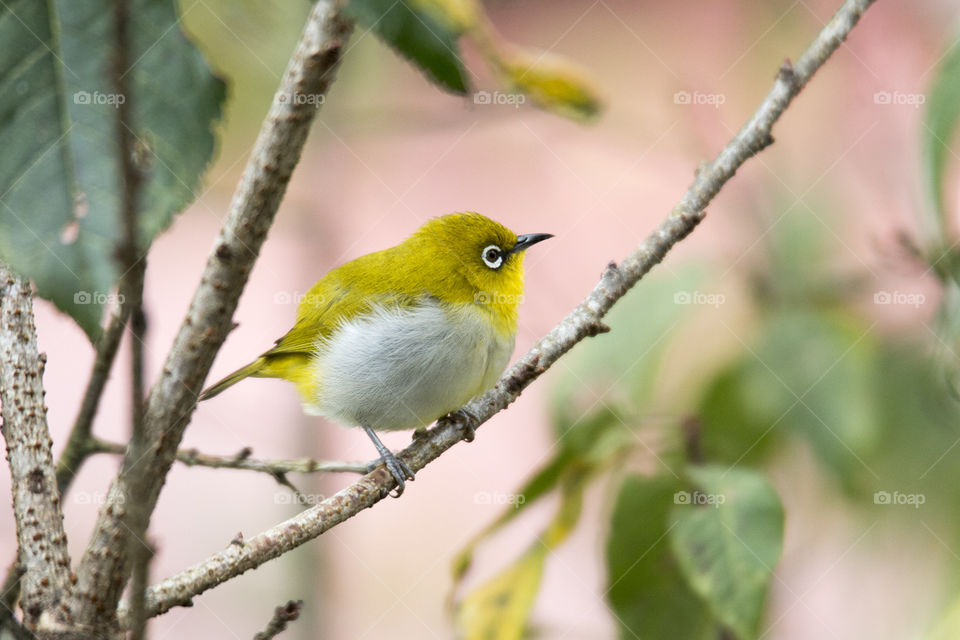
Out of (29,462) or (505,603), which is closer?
(29,462)

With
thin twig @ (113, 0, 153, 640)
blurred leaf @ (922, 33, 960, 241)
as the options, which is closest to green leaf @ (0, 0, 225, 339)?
thin twig @ (113, 0, 153, 640)

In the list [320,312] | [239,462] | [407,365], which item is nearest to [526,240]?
[407,365]

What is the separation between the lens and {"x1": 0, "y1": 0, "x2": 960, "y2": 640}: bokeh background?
2.99 m

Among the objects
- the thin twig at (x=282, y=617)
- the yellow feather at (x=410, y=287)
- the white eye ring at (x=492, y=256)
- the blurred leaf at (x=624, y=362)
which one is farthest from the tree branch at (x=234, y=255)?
the white eye ring at (x=492, y=256)

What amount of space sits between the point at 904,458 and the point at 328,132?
273 cm

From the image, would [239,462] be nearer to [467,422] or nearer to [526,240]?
[467,422]

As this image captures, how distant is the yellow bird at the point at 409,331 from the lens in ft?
10.7

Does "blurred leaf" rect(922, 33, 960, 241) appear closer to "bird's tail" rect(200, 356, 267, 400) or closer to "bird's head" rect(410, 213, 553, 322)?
"bird's head" rect(410, 213, 553, 322)

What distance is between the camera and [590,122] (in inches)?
103

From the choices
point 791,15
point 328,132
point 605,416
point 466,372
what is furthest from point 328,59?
point 791,15

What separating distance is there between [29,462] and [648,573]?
5.94 ft

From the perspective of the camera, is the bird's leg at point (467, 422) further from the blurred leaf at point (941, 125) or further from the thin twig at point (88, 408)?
the blurred leaf at point (941, 125)

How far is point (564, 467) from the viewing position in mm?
2662

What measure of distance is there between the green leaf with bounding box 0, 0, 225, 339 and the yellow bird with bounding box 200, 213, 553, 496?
1.80 meters
